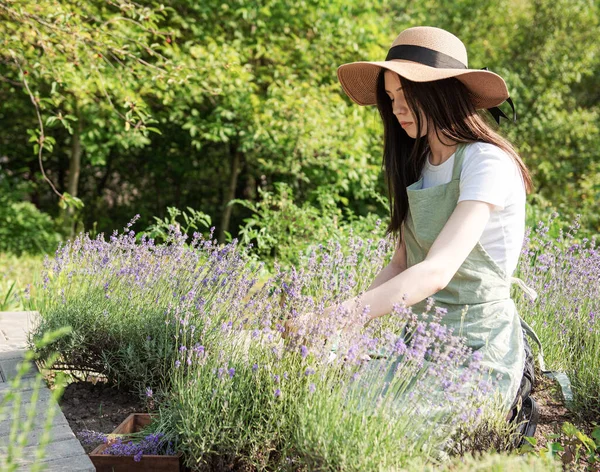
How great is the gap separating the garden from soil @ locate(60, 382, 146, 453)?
0.04ft

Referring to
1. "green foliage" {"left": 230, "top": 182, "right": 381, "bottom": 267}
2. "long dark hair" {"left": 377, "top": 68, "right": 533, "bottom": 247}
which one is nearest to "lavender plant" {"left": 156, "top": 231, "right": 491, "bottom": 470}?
"long dark hair" {"left": 377, "top": 68, "right": 533, "bottom": 247}

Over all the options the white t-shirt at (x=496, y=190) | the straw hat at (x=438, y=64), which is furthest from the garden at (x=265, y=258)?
the straw hat at (x=438, y=64)

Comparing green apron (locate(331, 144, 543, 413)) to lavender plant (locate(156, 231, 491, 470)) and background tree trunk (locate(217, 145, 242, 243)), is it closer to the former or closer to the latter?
lavender plant (locate(156, 231, 491, 470))

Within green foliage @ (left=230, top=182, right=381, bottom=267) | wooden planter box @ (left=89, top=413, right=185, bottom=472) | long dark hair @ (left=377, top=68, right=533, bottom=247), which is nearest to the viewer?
wooden planter box @ (left=89, top=413, right=185, bottom=472)

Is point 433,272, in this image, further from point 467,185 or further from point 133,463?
point 133,463

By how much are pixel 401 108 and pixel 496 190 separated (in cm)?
48

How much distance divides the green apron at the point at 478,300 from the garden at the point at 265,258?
0.24ft

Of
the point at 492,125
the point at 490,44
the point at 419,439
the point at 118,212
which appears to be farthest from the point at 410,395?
the point at 490,44

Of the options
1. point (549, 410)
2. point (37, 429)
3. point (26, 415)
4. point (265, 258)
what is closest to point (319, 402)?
point (37, 429)

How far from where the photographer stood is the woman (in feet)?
7.41

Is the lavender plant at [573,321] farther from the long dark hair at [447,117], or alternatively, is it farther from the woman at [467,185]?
the long dark hair at [447,117]

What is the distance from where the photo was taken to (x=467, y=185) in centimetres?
224

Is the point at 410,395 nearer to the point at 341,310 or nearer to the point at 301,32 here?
the point at 341,310

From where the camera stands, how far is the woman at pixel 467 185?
2260 mm
